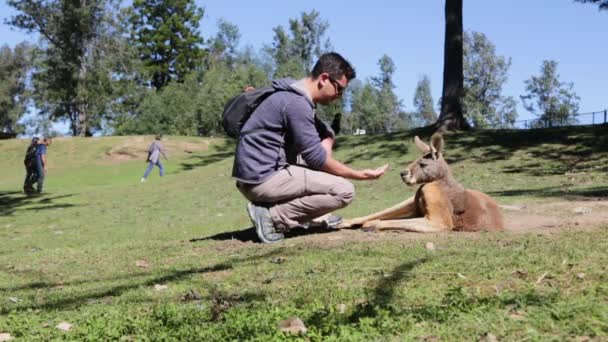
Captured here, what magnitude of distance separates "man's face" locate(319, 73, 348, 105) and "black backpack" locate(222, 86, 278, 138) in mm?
469

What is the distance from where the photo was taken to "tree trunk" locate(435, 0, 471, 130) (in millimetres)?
22422

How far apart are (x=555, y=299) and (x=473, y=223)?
312 centimetres

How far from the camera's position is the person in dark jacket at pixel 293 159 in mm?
6383

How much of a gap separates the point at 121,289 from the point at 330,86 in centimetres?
272

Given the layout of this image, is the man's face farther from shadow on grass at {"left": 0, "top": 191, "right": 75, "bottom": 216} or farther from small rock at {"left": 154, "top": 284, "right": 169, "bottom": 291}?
shadow on grass at {"left": 0, "top": 191, "right": 75, "bottom": 216}

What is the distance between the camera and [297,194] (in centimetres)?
680

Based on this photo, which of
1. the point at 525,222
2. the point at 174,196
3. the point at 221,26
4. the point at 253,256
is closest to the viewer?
the point at 253,256

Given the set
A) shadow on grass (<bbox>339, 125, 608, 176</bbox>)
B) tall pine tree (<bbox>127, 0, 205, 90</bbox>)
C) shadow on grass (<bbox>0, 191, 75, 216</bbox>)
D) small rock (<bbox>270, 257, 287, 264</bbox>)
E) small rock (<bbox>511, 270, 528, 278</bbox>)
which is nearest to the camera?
small rock (<bbox>511, 270, 528, 278</bbox>)

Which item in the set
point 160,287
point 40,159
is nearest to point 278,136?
point 160,287

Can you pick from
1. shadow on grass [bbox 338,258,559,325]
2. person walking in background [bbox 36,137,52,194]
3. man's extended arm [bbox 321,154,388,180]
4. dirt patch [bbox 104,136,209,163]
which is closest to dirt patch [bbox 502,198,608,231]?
man's extended arm [bbox 321,154,388,180]

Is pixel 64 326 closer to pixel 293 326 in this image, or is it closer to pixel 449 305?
pixel 293 326

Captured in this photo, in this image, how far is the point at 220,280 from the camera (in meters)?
5.23

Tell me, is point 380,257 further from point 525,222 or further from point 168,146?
point 168,146

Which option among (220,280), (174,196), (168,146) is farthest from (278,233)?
(168,146)
